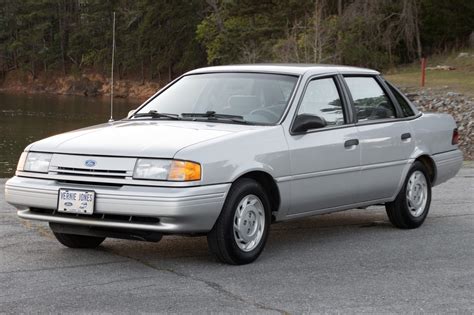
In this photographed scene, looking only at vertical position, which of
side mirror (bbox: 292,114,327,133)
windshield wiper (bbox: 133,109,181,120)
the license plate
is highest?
windshield wiper (bbox: 133,109,181,120)

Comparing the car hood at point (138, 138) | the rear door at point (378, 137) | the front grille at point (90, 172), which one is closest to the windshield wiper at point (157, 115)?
the car hood at point (138, 138)

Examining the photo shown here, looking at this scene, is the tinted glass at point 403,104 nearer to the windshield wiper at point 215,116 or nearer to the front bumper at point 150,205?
the windshield wiper at point 215,116

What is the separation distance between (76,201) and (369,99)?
11.0 feet

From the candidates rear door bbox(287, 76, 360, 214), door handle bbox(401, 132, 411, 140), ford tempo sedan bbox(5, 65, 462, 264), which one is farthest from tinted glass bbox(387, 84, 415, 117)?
rear door bbox(287, 76, 360, 214)

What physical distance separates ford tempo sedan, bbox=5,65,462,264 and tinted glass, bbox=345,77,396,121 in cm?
1

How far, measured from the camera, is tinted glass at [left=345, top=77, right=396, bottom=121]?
8.77m

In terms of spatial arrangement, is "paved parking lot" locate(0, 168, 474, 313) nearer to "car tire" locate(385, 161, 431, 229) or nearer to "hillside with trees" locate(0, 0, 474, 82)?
"car tire" locate(385, 161, 431, 229)

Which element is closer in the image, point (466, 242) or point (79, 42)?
point (466, 242)

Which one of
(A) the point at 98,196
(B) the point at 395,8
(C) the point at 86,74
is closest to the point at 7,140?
(B) the point at 395,8

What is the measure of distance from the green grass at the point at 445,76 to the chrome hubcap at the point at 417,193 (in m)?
27.0

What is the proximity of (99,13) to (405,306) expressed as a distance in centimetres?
10420

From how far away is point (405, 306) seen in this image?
6.01 metres

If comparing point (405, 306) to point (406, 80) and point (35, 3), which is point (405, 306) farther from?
point (35, 3)

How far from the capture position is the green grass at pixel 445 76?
128 ft
